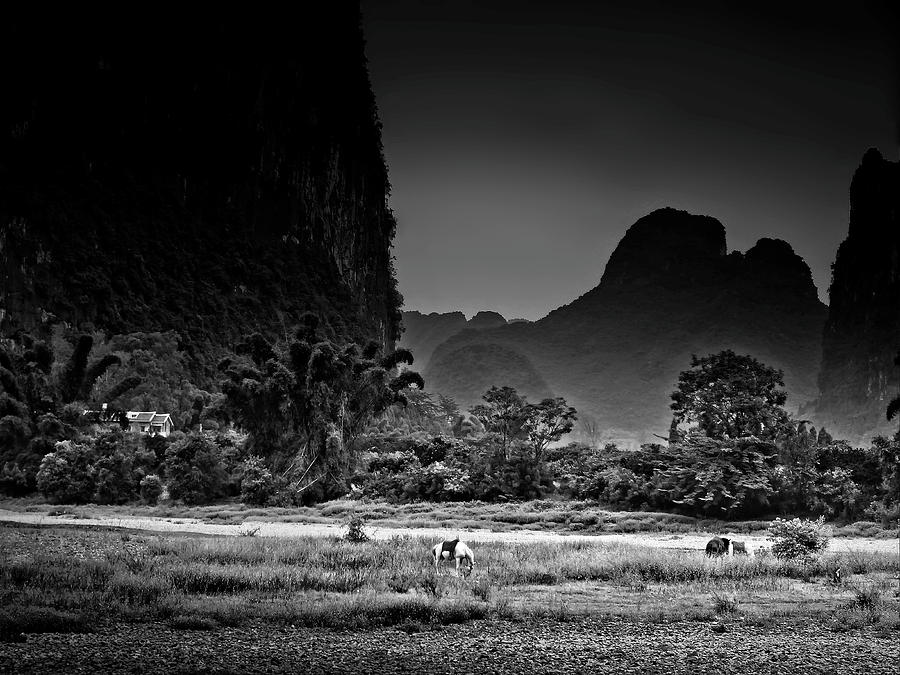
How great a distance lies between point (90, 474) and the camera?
28.2 m

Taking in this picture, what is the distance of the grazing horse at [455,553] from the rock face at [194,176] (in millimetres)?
53338

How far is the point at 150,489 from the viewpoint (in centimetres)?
2825

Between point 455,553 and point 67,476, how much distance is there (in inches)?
825

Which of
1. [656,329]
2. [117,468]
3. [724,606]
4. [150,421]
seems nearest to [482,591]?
[724,606]

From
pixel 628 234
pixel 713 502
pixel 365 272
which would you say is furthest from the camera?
pixel 628 234

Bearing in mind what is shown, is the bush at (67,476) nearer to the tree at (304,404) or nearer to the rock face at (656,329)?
the tree at (304,404)

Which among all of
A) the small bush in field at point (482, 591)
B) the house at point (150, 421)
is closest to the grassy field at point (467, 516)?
the small bush in field at point (482, 591)

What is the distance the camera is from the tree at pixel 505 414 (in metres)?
32.4

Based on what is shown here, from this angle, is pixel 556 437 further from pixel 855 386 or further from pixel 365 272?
pixel 855 386

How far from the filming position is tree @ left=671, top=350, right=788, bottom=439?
31.1 meters

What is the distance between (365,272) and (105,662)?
3742 inches

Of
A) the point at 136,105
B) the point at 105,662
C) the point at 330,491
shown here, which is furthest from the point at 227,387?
the point at 136,105

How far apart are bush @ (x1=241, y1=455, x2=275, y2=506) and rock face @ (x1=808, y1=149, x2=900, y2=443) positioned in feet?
333

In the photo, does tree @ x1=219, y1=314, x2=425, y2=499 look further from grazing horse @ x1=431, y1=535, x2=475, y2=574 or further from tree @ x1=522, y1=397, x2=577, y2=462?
grazing horse @ x1=431, y1=535, x2=475, y2=574
